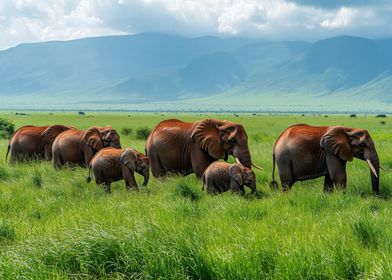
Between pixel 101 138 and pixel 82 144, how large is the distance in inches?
30.2

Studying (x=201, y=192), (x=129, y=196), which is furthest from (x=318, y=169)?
(x=129, y=196)

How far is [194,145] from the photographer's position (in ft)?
36.6

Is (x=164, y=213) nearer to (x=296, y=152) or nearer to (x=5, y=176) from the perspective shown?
(x=296, y=152)

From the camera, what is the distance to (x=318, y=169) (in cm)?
1004

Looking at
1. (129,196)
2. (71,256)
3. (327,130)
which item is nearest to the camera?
(71,256)

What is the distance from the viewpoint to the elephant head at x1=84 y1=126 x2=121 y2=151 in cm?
1182

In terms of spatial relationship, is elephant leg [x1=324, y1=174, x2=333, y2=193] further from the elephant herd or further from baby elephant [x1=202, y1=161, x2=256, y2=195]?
baby elephant [x1=202, y1=161, x2=256, y2=195]

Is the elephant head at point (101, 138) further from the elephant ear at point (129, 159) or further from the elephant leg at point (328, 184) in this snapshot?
the elephant leg at point (328, 184)

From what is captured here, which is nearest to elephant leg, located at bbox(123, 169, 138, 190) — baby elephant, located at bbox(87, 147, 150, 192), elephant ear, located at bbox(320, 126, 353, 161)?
baby elephant, located at bbox(87, 147, 150, 192)

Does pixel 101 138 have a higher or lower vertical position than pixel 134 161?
higher

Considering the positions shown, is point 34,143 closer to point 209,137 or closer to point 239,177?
point 209,137

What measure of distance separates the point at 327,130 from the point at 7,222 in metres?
6.10

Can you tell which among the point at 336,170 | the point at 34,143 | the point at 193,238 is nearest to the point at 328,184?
the point at 336,170

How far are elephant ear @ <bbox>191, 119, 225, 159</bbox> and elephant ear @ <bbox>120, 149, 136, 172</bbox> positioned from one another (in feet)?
5.69
